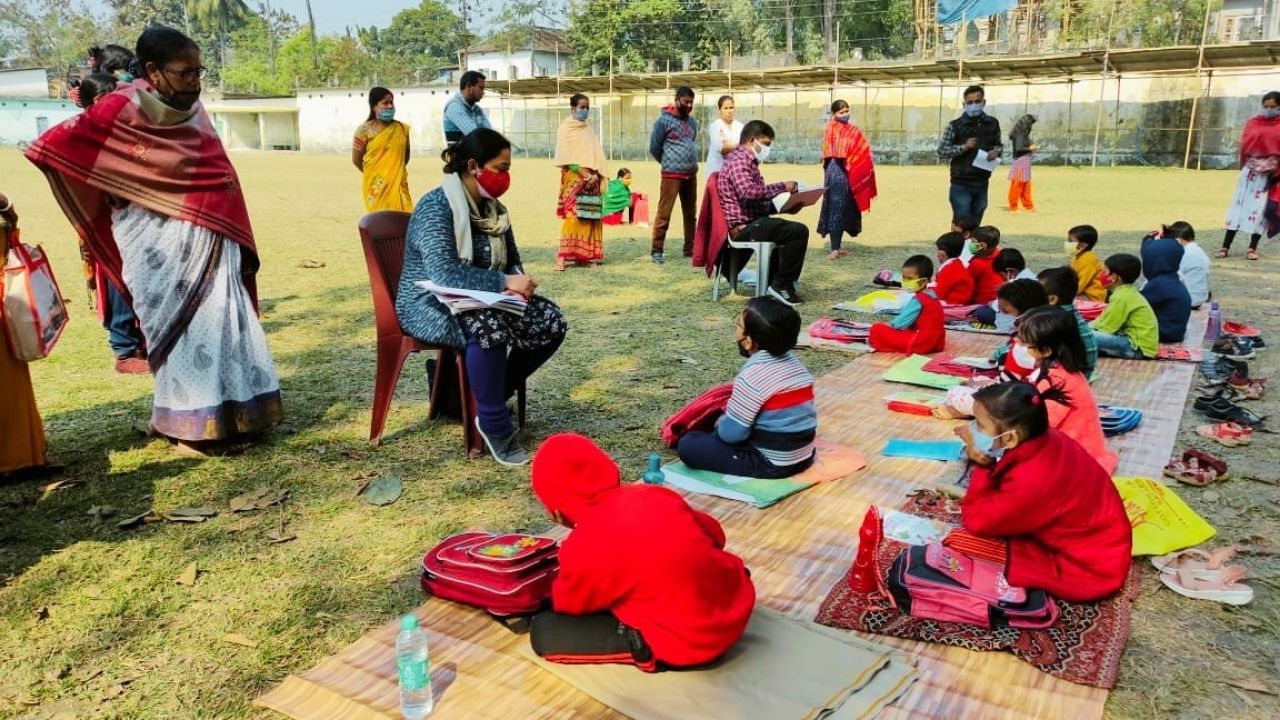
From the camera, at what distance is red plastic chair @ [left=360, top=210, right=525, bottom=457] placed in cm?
443

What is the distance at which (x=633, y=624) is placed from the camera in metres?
2.52

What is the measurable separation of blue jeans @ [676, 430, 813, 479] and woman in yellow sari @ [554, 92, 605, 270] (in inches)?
232

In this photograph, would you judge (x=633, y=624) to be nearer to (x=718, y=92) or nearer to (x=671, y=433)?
(x=671, y=433)

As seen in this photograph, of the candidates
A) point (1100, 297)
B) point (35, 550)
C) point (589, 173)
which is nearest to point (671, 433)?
point (35, 550)

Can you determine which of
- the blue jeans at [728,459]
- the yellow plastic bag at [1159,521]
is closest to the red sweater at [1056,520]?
the yellow plastic bag at [1159,521]

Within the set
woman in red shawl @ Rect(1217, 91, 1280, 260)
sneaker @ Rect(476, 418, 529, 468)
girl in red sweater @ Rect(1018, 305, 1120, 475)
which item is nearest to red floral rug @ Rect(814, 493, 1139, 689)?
girl in red sweater @ Rect(1018, 305, 1120, 475)

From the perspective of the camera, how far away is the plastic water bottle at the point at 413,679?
2.44 meters

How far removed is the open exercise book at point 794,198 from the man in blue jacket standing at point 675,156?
1.65m

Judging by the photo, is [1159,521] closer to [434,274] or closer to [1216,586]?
[1216,586]

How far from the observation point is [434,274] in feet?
14.1

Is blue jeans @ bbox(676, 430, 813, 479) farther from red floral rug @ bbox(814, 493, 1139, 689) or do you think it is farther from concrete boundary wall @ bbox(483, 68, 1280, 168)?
concrete boundary wall @ bbox(483, 68, 1280, 168)

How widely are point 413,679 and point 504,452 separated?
1996 mm

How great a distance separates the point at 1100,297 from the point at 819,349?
269 centimetres

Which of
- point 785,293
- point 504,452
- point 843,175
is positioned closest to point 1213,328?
point 785,293
